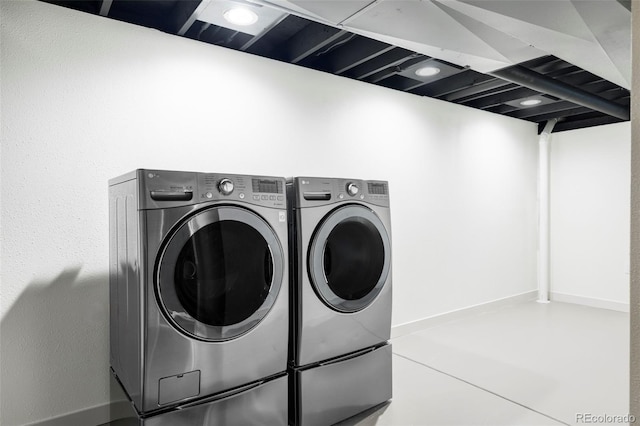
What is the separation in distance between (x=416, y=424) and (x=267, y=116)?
231 cm

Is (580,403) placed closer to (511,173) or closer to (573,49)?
(573,49)

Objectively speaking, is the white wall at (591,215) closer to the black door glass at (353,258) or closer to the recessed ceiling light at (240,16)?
the black door glass at (353,258)

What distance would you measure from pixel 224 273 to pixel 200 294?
15 cm

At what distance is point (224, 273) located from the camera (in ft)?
6.53

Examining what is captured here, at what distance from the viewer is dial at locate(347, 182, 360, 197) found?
2.46 m

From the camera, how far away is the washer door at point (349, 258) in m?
2.32

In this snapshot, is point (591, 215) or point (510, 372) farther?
A: point (591, 215)

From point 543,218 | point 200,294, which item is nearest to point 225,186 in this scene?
point 200,294

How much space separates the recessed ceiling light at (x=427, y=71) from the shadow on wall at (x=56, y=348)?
2.84m

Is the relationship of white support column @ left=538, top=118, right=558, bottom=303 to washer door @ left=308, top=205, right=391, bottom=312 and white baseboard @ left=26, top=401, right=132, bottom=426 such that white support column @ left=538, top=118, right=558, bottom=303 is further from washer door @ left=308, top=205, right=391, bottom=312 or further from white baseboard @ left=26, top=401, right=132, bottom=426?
white baseboard @ left=26, top=401, right=132, bottom=426

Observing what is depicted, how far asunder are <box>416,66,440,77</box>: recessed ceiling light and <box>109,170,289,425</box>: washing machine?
6.12ft

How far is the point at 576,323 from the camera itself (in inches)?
167
